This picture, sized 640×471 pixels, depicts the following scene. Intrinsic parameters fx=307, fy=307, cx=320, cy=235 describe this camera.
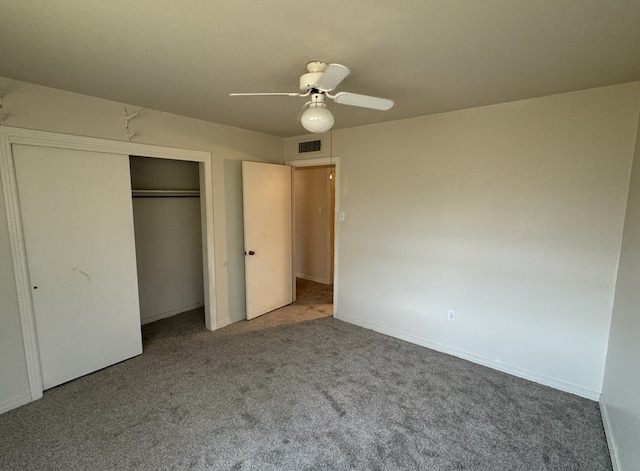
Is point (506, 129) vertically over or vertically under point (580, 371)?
over

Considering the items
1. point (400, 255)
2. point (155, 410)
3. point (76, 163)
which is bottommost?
point (155, 410)

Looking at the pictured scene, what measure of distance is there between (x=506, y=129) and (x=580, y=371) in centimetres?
210

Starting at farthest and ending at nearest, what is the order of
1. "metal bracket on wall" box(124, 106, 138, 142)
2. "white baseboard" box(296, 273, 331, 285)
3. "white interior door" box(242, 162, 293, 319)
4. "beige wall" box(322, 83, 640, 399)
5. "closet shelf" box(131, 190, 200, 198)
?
"white baseboard" box(296, 273, 331, 285), "white interior door" box(242, 162, 293, 319), "closet shelf" box(131, 190, 200, 198), "metal bracket on wall" box(124, 106, 138, 142), "beige wall" box(322, 83, 640, 399)

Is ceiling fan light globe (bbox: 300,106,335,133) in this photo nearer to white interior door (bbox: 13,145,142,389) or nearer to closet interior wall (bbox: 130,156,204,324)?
white interior door (bbox: 13,145,142,389)

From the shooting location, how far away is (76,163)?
254 cm

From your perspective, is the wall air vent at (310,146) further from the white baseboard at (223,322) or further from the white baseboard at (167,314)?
the white baseboard at (167,314)

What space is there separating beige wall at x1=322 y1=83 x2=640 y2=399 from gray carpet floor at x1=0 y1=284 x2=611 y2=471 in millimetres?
370

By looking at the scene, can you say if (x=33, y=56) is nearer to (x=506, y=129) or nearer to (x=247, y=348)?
(x=247, y=348)

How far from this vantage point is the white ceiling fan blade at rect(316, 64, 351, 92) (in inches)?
59.9

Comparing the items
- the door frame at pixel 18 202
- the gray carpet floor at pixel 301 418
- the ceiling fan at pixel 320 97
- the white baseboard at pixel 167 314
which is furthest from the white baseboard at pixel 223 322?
the ceiling fan at pixel 320 97

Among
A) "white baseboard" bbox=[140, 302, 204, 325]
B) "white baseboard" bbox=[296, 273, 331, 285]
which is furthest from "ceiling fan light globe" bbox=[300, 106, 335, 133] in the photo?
"white baseboard" bbox=[296, 273, 331, 285]

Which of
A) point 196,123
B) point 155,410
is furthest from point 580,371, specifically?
point 196,123

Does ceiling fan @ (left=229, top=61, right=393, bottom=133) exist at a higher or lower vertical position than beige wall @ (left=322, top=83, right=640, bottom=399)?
higher

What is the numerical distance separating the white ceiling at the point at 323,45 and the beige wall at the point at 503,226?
1.21 feet
